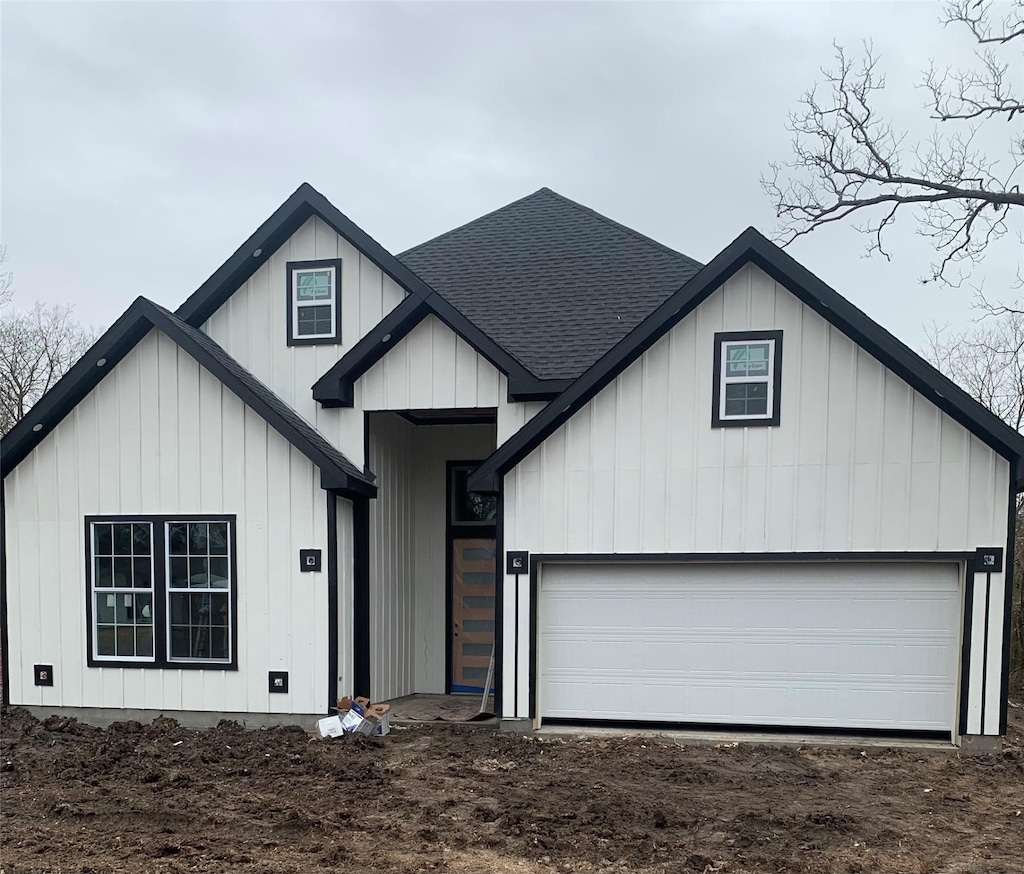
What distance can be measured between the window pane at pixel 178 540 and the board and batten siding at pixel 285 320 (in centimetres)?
201

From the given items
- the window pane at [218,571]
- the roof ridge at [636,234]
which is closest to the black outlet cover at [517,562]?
the window pane at [218,571]

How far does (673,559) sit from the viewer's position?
838cm

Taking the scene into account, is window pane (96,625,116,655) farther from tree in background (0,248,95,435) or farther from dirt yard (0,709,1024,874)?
tree in background (0,248,95,435)

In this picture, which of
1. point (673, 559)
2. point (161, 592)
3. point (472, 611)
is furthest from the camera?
point (472, 611)

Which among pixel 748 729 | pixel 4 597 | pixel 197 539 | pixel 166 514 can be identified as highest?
pixel 166 514

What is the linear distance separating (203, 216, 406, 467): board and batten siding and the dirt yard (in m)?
4.04

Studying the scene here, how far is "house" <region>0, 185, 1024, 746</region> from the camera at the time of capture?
26.2 feet

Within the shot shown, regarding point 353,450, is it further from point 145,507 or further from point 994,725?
point 994,725

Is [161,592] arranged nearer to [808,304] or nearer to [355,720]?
[355,720]

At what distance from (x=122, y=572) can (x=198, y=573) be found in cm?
96

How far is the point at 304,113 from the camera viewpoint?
1562 cm

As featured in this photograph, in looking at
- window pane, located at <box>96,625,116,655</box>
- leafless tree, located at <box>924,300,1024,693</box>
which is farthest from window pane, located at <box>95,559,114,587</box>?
leafless tree, located at <box>924,300,1024,693</box>

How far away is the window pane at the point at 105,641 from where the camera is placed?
9008 mm

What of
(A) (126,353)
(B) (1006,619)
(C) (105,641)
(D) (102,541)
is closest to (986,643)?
(B) (1006,619)
